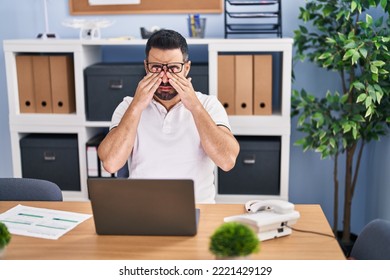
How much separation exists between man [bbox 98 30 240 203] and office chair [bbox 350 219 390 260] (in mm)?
650

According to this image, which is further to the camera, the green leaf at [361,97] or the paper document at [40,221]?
the green leaf at [361,97]

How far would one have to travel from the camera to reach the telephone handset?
63.4 inches

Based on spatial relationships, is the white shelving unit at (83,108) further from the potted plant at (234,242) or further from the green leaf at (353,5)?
the potted plant at (234,242)

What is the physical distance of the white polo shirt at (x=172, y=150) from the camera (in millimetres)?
2199

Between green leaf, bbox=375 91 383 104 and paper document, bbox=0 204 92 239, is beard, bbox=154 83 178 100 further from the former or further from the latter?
green leaf, bbox=375 91 383 104

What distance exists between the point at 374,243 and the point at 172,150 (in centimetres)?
91

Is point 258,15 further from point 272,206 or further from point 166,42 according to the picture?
point 272,206

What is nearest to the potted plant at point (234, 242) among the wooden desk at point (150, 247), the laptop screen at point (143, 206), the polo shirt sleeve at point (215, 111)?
the wooden desk at point (150, 247)

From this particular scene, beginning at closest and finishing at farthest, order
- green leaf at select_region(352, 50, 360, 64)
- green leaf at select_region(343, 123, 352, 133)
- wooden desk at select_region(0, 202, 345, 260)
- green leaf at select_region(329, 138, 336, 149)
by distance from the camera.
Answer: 1. wooden desk at select_region(0, 202, 345, 260)
2. green leaf at select_region(352, 50, 360, 64)
3. green leaf at select_region(343, 123, 352, 133)
4. green leaf at select_region(329, 138, 336, 149)

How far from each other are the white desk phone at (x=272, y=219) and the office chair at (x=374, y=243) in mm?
205

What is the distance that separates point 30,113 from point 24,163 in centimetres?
30

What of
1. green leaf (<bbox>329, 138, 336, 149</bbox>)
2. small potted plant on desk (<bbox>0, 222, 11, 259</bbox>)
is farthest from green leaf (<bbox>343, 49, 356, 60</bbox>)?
small potted plant on desk (<bbox>0, 222, 11, 259</bbox>)

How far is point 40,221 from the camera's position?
173 cm
